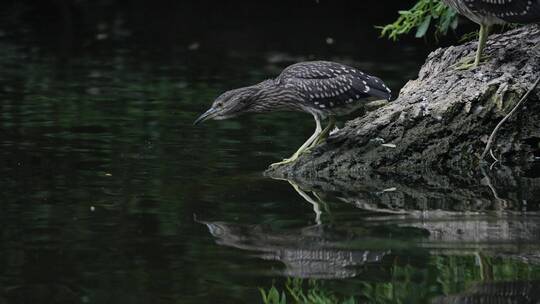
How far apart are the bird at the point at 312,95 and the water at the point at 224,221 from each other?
49 cm

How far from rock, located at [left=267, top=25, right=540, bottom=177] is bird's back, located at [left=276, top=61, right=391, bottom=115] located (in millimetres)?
246

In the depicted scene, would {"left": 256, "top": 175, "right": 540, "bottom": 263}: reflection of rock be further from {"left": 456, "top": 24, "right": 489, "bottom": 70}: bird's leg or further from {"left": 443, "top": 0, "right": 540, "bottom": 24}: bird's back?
{"left": 443, "top": 0, "right": 540, "bottom": 24}: bird's back

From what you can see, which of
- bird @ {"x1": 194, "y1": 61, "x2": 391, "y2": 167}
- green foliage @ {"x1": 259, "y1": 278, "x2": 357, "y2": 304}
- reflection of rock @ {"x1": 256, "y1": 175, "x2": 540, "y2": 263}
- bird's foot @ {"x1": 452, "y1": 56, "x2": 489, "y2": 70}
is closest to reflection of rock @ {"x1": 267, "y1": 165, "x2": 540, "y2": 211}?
reflection of rock @ {"x1": 256, "y1": 175, "x2": 540, "y2": 263}

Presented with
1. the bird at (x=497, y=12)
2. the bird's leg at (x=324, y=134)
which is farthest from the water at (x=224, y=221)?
the bird at (x=497, y=12)

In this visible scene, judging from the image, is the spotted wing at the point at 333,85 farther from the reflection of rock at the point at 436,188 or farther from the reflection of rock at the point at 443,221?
the reflection of rock at the point at 443,221

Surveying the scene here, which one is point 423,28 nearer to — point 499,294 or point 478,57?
point 478,57

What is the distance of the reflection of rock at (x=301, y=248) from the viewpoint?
22.2 feet

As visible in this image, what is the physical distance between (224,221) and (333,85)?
2248 millimetres

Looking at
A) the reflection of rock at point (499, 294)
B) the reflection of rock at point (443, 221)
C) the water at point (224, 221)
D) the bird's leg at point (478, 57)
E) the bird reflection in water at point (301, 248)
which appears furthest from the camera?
the bird's leg at point (478, 57)

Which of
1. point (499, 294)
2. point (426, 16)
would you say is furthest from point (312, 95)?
point (499, 294)

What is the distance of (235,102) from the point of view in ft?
33.0

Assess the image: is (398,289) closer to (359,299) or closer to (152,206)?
(359,299)

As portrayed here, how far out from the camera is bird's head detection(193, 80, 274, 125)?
32.9 feet

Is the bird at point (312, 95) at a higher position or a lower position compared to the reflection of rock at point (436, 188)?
higher
